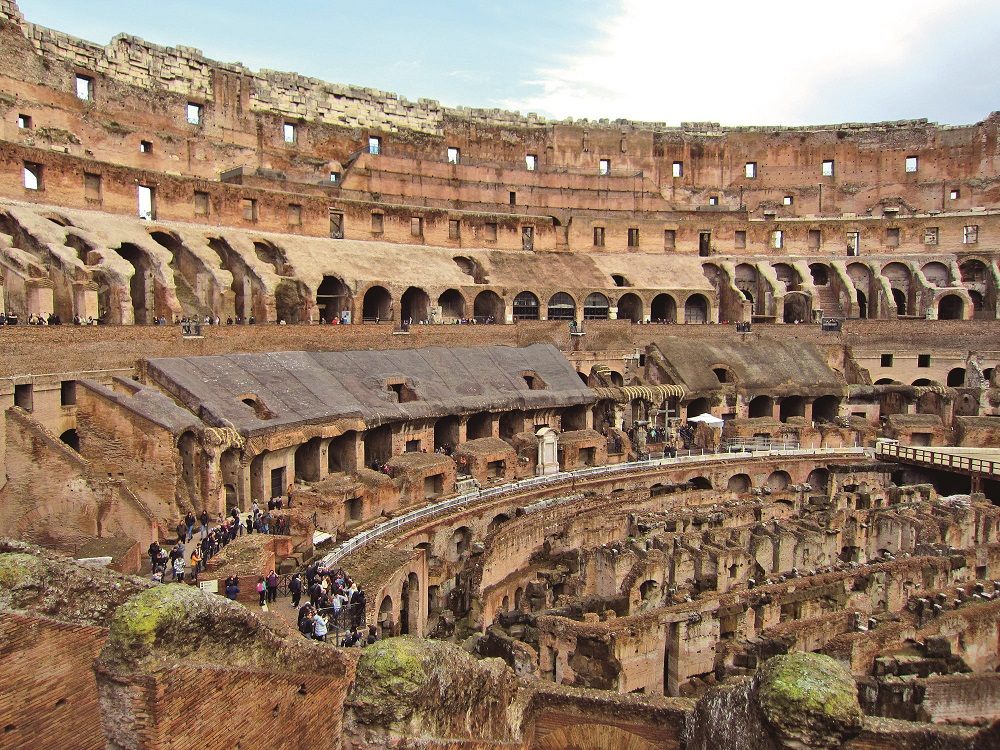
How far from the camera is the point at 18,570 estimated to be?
275 inches

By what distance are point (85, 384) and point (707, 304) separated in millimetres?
35352

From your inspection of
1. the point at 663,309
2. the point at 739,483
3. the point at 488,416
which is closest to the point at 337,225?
the point at 488,416

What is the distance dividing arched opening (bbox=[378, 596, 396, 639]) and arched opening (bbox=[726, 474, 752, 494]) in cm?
1830

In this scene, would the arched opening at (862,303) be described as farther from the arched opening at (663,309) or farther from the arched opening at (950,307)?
the arched opening at (663,309)

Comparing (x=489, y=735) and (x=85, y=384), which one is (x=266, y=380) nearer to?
(x=85, y=384)

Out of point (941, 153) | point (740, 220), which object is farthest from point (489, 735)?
point (941, 153)

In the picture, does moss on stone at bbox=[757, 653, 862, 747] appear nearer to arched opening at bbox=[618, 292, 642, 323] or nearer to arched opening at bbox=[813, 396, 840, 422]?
arched opening at bbox=[813, 396, 840, 422]

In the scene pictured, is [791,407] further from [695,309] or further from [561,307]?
[561,307]

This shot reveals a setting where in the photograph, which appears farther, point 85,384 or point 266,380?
point 266,380

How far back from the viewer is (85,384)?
2103 centimetres

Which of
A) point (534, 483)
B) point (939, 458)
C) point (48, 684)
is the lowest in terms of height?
point (534, 483)

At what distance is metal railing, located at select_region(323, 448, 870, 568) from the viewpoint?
19.3 metres

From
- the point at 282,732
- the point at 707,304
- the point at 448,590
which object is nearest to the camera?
the point at 282,732

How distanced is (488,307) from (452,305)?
206 cm
